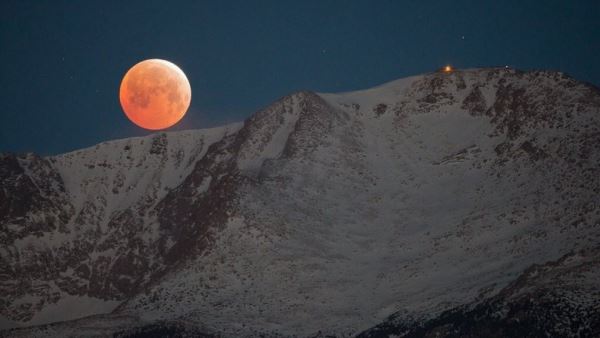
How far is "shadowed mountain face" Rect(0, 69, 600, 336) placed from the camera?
46.4m

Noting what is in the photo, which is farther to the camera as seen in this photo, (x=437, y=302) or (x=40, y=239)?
→ (x=40, y=239)

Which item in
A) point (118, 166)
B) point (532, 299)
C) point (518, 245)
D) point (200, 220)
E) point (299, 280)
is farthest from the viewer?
point (118, 166)

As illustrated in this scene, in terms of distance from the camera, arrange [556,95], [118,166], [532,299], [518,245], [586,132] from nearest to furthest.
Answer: [532,299], [518,245], [586,132], [556,95], [118,166]

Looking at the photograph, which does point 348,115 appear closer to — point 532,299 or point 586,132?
point 586,132

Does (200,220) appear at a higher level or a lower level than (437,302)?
higher

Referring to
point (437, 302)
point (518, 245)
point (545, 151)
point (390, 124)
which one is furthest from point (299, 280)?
point (390, 124)

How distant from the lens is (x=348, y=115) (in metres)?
87.0

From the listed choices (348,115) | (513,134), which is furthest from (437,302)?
(348,115)

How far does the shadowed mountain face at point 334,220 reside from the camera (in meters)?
46.4

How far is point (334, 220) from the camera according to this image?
6562 centimetres

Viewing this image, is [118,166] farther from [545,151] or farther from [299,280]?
[545,151]

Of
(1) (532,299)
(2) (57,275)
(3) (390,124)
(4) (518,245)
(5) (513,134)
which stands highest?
(3) (390,124)

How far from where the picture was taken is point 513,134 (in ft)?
244

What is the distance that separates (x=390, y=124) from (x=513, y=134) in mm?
16653
